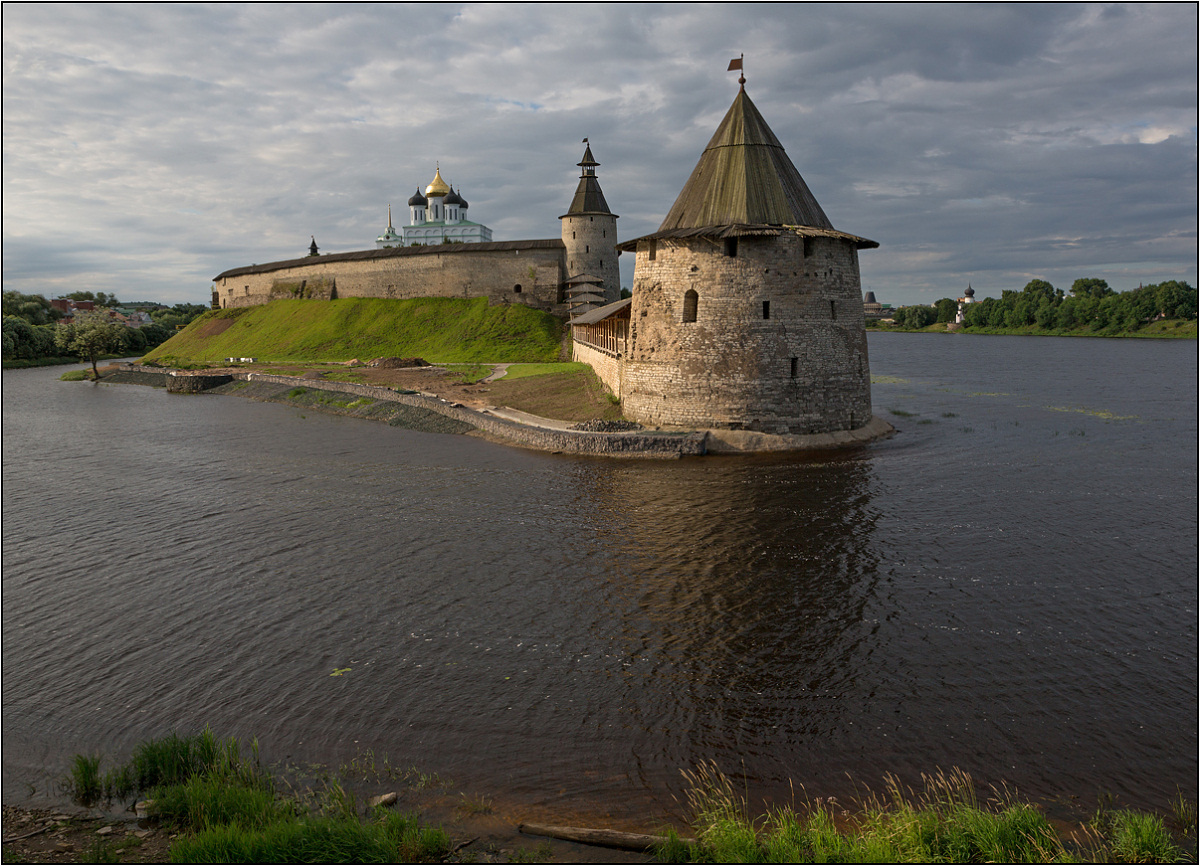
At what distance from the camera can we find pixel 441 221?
93.4m

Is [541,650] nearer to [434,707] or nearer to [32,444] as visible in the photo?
[434,707]

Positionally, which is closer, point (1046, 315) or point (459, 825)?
point (459, 825)

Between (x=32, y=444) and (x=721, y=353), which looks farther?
(x=32, y=444)

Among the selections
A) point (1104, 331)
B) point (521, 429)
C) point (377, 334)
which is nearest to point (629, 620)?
point (521, 429)

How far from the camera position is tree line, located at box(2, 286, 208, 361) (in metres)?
57.5

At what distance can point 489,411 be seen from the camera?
28.8 m

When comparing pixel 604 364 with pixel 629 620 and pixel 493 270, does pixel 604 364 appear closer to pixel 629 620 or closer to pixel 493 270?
pixel 629 620

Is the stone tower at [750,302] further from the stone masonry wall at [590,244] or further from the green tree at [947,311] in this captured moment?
the green tree at [947,311]

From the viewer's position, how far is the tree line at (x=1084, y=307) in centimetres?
9131

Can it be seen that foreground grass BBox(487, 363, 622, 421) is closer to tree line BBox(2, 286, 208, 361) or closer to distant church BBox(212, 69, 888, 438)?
distant church BBox(212, 69, 888, 438)

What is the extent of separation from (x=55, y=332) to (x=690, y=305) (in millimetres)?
67969

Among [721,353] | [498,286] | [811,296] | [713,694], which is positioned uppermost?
[498,286]

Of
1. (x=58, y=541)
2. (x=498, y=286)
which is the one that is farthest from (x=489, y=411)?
(x=498, y=286)

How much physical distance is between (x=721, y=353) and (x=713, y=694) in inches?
591
